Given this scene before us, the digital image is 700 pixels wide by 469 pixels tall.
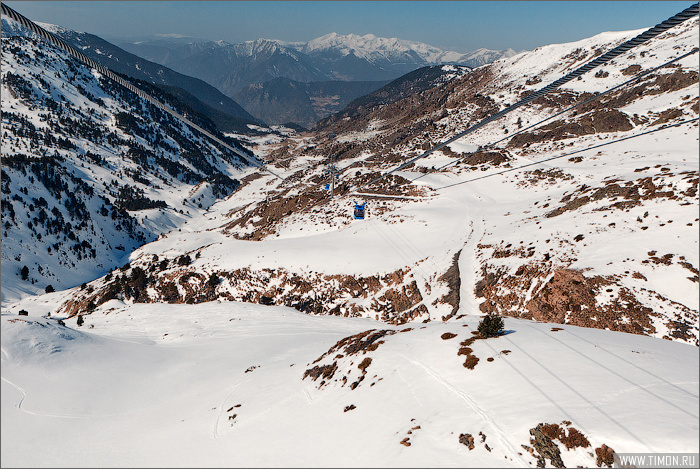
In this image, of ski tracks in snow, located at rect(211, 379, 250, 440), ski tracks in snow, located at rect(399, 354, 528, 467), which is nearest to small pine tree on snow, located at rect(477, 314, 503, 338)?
ski tracks in snow, located at rect(399, 354, 528, 467)

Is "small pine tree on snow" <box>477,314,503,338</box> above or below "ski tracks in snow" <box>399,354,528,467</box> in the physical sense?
above

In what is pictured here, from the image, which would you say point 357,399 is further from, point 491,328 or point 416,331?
point 491,328

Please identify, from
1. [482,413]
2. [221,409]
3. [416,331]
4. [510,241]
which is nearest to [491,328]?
[416,331]

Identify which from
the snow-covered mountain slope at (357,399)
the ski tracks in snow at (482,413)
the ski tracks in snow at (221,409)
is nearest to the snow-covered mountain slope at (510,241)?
the snow-covered mountain slope at (357,399)

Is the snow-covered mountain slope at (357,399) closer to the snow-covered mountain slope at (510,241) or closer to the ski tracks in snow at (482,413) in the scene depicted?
the ski tracks in snow at (482,413)

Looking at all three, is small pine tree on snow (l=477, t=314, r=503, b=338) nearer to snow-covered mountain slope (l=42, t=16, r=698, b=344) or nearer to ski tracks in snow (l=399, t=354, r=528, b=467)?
ski tracks in snow (l=399, t=354, r=528, b=467)

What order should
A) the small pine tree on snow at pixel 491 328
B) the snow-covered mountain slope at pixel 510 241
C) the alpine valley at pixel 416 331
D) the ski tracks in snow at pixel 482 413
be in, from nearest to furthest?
the ski tracks in snow at pixel 482 413 → the alpine valley at pixel 416 331 → the small pine tree on snow at pixel 491 328 → the snow-covered mountain slope at pixel 510 241

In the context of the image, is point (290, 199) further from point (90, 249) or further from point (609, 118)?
point (90, 249)
